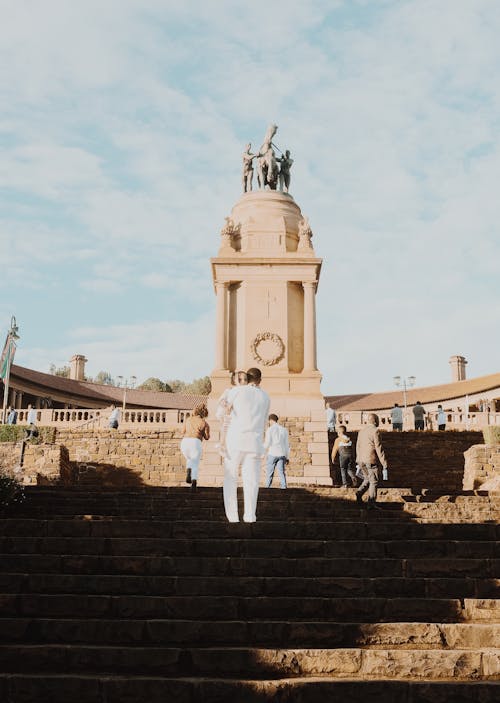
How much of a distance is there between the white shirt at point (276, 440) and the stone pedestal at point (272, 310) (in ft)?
26.5

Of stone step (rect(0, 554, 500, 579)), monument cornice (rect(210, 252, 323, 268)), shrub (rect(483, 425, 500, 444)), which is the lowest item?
stone step (rect(0, 554, 500, 579))

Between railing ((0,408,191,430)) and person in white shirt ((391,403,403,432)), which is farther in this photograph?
railing ((0,408,191,430))

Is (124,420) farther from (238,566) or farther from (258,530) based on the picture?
(238,566)

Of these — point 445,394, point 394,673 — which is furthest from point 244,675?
point 445,394

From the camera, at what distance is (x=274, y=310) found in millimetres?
24938

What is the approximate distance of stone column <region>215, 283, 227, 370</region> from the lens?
24703 millimetres

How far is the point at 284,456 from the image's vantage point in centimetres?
1527

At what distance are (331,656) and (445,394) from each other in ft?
137

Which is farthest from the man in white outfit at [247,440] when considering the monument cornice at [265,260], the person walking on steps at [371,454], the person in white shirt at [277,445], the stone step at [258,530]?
the monument cornice at [265,260]

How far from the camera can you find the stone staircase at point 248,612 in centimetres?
493

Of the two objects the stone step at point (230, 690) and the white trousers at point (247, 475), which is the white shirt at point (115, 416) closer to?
the white trousers at point (247, 475)

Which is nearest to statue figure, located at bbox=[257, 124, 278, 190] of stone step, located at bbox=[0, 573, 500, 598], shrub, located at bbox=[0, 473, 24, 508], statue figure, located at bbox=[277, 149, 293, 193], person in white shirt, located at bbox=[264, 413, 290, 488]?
statue figure, located at bbox=[277, 149, 293, 193]

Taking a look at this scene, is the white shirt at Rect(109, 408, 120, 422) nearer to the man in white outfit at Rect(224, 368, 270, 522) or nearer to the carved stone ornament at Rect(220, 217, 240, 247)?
the carved stone ornament at Rect(220, 217, 240, 247)

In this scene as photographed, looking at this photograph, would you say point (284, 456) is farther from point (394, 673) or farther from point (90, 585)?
point (394, 673)
